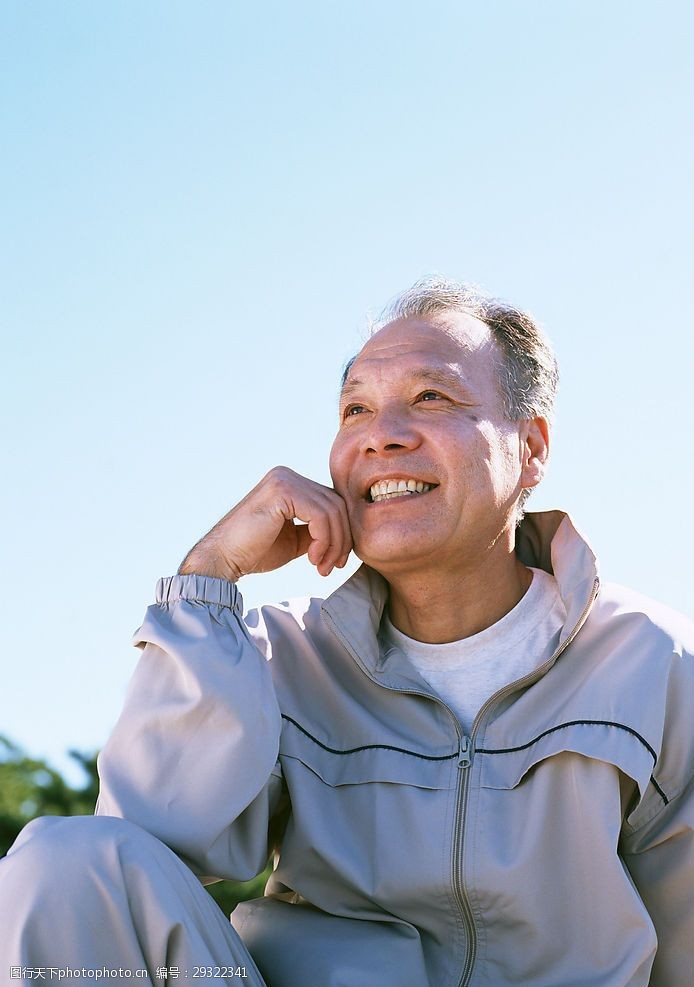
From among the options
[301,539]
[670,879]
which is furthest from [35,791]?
[670,879]

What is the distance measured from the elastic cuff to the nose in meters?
0.55

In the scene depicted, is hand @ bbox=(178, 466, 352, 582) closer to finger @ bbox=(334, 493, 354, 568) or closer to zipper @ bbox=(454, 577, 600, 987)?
finger @ bbox=(334, 493, 354, 568)

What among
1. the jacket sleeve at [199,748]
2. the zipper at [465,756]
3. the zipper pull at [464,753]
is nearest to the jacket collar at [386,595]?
the zipper at [465,756]

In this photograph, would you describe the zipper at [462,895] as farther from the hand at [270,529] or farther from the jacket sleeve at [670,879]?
the hand at [270,529]

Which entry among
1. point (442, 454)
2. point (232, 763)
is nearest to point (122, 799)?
point (232, 763)

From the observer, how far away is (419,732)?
3170 millimetres

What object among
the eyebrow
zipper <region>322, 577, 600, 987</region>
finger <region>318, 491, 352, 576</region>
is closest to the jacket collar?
zipper <region>322, 577, 600, 987</region>

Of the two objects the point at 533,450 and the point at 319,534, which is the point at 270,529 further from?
the point at 533,450

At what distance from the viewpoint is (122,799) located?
2881 millimetres

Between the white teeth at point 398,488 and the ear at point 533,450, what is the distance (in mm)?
432

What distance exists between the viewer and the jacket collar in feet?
10.6

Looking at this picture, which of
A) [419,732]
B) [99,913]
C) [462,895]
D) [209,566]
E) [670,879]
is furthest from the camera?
[209,566]

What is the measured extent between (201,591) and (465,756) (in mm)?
789

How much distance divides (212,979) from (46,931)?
1.03 feet
